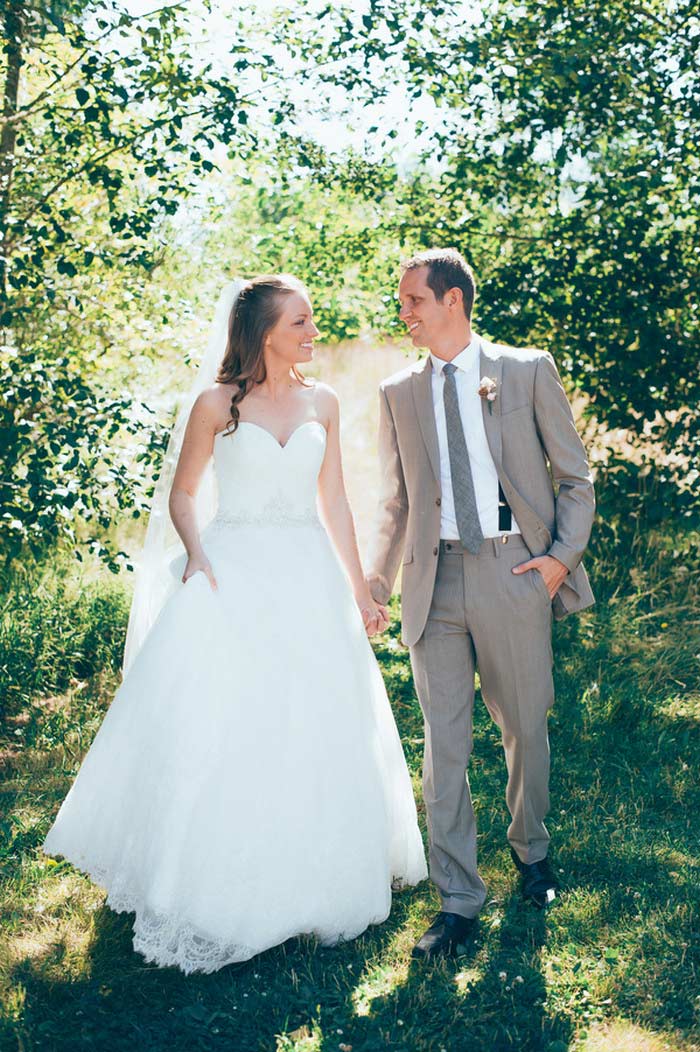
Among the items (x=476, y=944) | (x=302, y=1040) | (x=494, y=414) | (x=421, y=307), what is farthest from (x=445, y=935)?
(x=421, y=307)

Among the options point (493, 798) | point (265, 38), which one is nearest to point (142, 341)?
point (265, 38)

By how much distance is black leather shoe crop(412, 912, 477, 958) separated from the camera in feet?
11.2

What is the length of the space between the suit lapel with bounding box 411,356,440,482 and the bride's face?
0.41 metres

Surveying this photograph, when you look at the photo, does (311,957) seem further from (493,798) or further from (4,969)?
(493,798)

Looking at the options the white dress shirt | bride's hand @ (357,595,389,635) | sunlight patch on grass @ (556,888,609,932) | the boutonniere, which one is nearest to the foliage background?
sunlight patch on grass @ (556,888,609,932)

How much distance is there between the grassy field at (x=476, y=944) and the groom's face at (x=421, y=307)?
199 cm

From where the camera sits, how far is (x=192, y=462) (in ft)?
12.5

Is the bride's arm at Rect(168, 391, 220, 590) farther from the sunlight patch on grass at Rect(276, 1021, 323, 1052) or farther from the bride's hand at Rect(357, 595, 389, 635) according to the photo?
the sunlight patch on grass at Rect(276, 1021, 323, 1052)

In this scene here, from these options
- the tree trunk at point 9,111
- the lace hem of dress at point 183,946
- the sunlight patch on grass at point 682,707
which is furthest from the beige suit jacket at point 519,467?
the tree trunk at point 9,111

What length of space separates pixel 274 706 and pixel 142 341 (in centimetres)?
335

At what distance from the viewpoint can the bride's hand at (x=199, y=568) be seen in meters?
3.62

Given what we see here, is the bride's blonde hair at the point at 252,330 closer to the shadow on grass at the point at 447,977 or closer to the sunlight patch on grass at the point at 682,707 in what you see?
the shadow on grass at the point at 447,977

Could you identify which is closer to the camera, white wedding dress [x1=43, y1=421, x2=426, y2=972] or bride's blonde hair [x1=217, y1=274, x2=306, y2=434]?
white wedding dress [x1=43, y1=421, x2=426, y2=972]

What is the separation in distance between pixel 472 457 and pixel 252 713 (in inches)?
43.5
